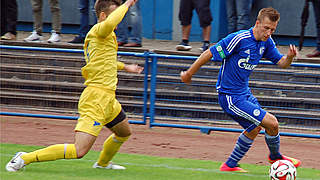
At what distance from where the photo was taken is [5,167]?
7.00 metres

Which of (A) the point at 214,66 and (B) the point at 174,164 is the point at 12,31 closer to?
(A) the point at 214,66

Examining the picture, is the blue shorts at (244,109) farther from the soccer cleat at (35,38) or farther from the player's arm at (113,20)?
the soccer cleat at (35,38)

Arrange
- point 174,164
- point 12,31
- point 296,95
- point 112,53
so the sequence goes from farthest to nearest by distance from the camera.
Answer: point 12,31 < point 296,95 < point 174,164 < point 112,53

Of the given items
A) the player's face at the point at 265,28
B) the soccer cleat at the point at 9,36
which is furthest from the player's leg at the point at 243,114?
the soccer cleat at the point at 9,36

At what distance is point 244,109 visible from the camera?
6.69m

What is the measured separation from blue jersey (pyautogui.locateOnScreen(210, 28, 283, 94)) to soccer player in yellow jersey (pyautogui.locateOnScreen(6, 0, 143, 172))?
986 mm

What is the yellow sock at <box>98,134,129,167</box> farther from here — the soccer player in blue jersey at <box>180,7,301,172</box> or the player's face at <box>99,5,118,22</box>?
the player's face at <box>99,5,118,22</box>

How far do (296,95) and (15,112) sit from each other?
198 inches

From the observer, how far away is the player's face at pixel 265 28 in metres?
6.50

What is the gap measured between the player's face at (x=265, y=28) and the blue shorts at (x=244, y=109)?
70cm

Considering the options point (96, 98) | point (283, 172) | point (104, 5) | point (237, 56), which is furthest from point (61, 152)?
point (283, 172)

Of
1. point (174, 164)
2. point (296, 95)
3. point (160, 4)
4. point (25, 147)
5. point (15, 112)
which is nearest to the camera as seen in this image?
point (174, 164)

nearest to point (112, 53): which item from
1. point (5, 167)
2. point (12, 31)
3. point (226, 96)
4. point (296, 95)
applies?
point (226, 96)

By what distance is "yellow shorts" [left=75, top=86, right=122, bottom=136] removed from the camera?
6.31 m
